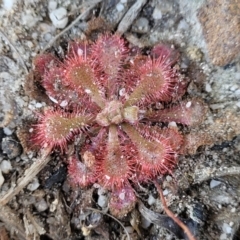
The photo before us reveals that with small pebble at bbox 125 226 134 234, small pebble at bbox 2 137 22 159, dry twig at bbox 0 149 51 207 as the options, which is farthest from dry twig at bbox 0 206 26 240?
small pebble at bbox 125 226 134 234

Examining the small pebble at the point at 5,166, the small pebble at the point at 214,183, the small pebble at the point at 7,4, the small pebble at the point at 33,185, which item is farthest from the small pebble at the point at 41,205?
the small pebble at the point at 7,4

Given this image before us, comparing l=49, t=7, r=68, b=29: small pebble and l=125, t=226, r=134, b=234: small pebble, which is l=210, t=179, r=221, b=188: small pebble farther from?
l=49, t=7, r=68, b=29: small pebble

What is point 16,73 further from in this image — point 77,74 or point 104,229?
point 104,229

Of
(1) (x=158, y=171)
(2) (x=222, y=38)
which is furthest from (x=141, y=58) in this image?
(1) (x=158, y=171)

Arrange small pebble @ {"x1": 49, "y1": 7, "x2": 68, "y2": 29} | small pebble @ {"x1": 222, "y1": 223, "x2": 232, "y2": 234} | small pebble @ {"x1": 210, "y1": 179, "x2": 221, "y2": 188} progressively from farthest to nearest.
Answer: small pebble @ {"x1": 49, "y1": 7, "x2": 68, "y2": 29}
small pebble @ {"x1": 210, "y1": 179, "x2": 221, "y2": 188}
small pebble @ {"x1": 222, "y1": 223, "x2": 232, "y2": 234}

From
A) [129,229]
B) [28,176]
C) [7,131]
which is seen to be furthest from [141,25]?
[129,229]
